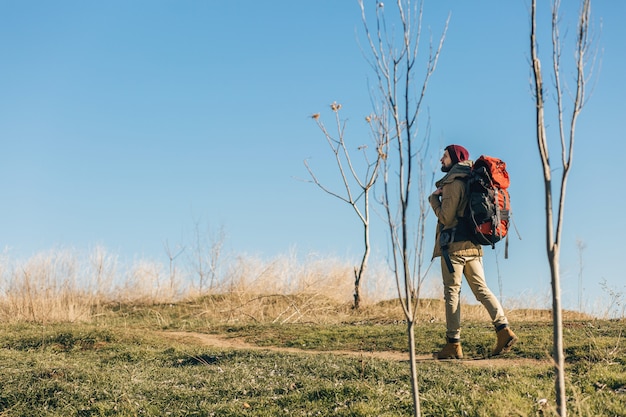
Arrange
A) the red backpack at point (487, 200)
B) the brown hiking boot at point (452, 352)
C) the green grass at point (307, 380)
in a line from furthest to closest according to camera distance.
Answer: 1. the brown hiking boot at point (452, 352)
2. the red backpack at point (487, 200)
3. the green grass at point (307, 380)

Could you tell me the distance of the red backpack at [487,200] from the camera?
25.8ft

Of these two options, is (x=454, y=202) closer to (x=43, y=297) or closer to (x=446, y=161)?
(x=446, y=161)

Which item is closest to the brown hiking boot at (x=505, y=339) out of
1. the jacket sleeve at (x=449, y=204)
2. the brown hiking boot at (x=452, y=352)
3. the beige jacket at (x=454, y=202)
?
the brown hiking boot at (x=452, y=352)

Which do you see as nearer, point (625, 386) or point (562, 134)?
point (562, 134)

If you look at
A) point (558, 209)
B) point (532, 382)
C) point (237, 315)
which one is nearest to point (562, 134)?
point (558, 209)

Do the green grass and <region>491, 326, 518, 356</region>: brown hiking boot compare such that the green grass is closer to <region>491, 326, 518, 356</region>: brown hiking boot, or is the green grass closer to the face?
<region>491, 326, 518, 356</region>: brown hiking boot

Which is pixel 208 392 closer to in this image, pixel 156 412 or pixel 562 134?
pixel 156 412

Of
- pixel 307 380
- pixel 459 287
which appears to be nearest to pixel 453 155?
pixel 459 287

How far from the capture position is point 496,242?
8086 mm

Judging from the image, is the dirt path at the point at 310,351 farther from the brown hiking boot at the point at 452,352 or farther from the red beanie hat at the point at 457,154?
the red beanie hat at the point at 457,154

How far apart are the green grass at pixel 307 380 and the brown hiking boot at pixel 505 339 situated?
0.58ft

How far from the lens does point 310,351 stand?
10.2 m

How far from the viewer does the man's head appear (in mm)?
8227

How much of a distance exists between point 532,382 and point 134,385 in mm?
4127
